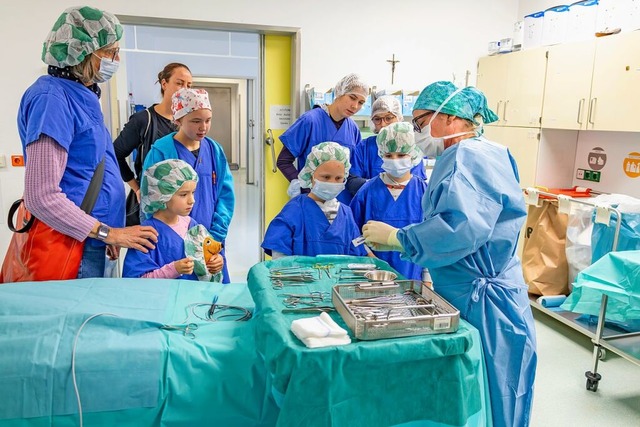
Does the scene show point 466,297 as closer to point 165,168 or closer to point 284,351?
point 284,351

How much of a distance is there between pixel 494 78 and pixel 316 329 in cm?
391

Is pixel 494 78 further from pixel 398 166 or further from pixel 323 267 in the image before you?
pixel 323 267

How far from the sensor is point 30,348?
123 cm

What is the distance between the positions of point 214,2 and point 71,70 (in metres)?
2.38

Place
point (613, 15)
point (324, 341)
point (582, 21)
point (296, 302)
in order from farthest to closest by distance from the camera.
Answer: point (582, 21) < point (613, 15) < point (296, 302) < point (324, 341)

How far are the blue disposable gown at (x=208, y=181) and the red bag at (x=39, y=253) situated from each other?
2.24ft

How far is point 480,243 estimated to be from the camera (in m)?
1.41

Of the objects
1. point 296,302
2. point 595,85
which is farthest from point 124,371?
point 595,85

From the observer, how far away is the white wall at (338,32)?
11.3 feet

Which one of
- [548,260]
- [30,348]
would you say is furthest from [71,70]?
[548,260]

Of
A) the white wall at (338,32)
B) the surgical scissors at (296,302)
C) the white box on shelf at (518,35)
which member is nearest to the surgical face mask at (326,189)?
the surgical scissors at (296,302)

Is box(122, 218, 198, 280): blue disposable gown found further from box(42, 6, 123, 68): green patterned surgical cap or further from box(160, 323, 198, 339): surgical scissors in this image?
box(42, 6, 123, 68): green patterned surgical cap

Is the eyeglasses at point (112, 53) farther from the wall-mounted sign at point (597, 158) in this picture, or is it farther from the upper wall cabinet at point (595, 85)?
the wall-mounted sign at point (597, 158)

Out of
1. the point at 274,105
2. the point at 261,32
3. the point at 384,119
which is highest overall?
the point at 261,32
